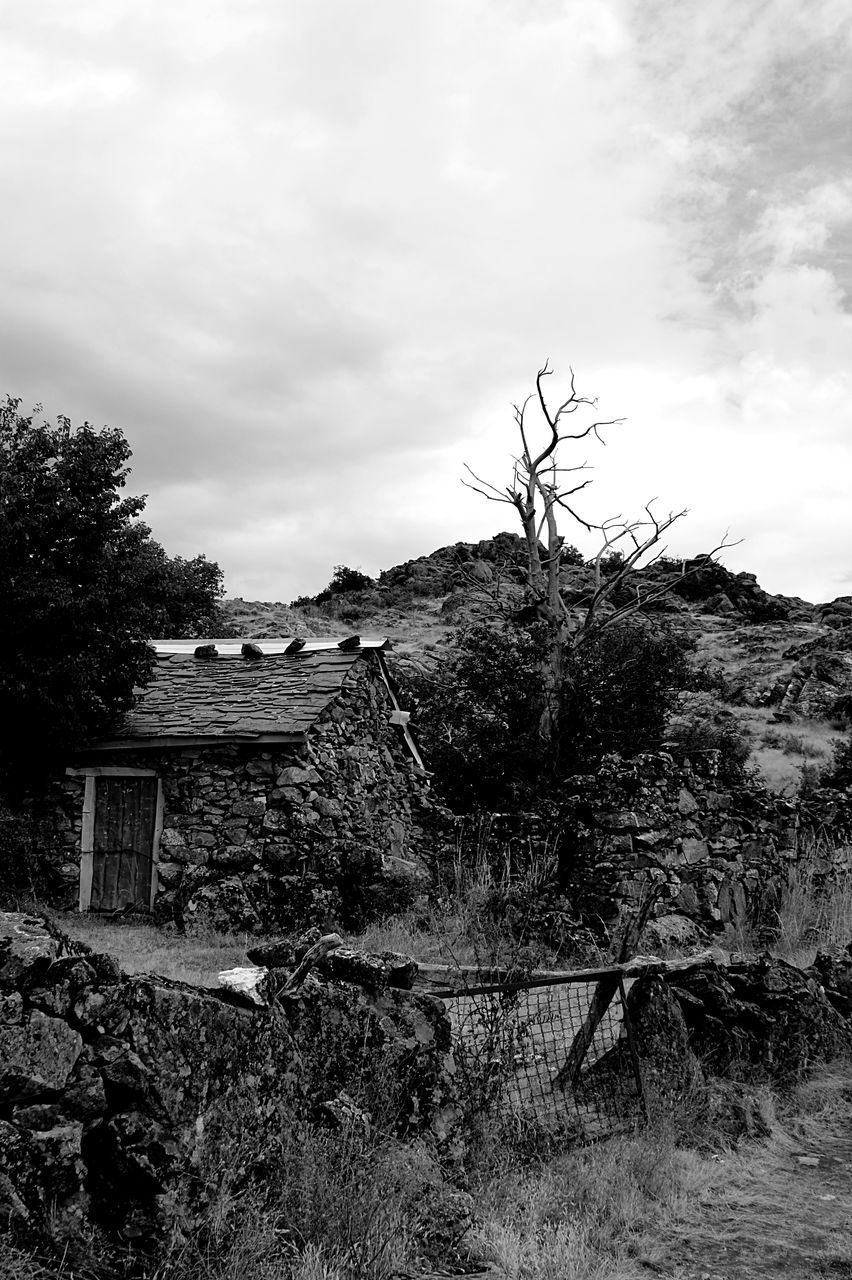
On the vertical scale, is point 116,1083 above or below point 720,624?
below

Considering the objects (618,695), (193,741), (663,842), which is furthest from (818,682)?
(193,741)

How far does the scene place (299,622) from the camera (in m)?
47.8

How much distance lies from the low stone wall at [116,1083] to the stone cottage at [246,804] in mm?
8736

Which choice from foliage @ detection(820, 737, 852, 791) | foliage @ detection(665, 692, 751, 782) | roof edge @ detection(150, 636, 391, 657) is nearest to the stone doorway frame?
roof edge @ detection(150, 636, 391, 657)

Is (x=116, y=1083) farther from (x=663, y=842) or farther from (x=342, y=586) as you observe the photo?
(x=342, y=586)

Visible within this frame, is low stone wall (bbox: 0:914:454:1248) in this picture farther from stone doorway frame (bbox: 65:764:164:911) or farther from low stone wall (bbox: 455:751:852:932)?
stone doorway frame (bbox: 65:764:164:911)

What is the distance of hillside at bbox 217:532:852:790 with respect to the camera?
3216 centimetres

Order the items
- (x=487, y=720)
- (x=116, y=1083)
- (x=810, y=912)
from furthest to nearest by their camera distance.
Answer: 1. (x=487, y=720)
2. (x=810, y=912)
3. (x=116, y=1083)

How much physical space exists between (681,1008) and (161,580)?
39.5ft

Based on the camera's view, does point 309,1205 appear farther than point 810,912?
No

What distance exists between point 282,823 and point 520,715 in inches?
180

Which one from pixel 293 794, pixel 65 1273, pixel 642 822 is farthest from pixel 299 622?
pixel 65 1273

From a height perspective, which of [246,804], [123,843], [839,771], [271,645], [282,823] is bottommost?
[123,843]

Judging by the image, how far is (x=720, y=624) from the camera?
51.3 metres
